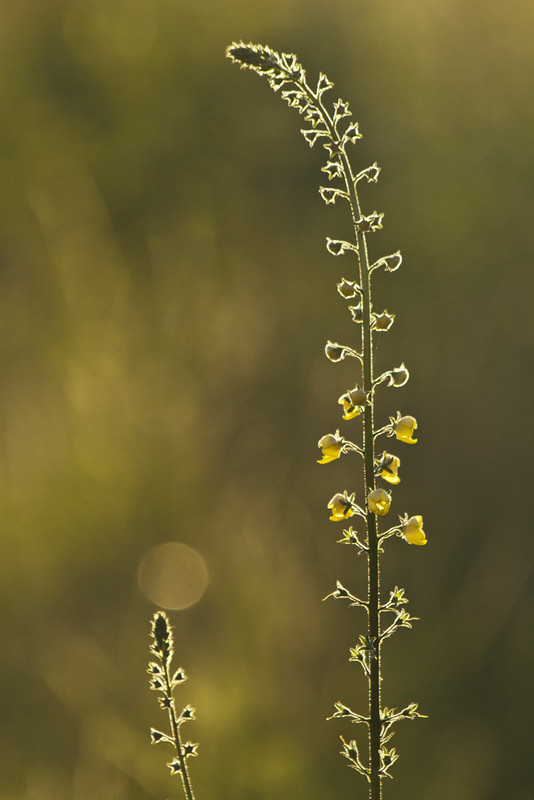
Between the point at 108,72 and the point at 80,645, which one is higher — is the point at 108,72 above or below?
above

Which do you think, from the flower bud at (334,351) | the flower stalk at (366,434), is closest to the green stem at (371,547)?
the flower stalk at (366,434)

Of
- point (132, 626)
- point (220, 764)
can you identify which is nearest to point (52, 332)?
point (132, 626)

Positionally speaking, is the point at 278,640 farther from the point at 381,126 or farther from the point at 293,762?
the point at 381,126

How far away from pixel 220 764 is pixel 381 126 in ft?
16.3

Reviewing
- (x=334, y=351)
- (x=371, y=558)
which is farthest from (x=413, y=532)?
(x=334, y=351)

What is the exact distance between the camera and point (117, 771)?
2635mm

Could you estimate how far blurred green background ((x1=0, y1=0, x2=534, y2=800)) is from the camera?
2984 millimetres

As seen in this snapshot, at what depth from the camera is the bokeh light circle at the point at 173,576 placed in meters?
3.47

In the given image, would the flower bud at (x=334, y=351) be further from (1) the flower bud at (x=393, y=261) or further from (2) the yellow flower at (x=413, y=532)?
(2) the yellow flower at (x=413, y=532)

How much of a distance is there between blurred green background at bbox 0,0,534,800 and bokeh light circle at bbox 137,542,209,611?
60 mm

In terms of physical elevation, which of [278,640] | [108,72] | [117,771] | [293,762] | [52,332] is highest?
[108,72]

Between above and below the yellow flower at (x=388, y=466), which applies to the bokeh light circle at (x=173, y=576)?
below

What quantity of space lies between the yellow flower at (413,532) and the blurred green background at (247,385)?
1.67 meters

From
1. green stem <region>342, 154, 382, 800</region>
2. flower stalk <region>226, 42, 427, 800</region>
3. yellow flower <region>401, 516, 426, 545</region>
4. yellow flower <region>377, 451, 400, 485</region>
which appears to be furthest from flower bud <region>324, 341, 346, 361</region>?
yellow flower <region>401, 516, 426, 545</region>
